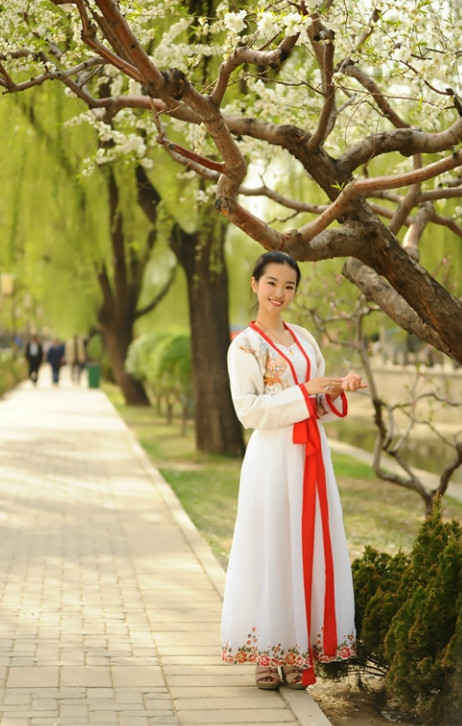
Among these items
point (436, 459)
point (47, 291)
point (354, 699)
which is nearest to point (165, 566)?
point (354, 699)

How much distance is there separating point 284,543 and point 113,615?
7.22ft

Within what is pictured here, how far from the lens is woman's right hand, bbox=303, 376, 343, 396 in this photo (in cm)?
521

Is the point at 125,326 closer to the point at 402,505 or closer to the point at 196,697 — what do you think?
the point at 402,505

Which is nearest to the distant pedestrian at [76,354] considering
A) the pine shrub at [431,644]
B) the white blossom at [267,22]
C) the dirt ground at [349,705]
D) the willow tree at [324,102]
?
the willow tree at [324,102]

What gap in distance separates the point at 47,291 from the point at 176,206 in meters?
22.0

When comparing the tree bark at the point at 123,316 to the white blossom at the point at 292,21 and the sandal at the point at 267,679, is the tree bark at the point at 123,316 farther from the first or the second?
the white blossom at the point at 292,21

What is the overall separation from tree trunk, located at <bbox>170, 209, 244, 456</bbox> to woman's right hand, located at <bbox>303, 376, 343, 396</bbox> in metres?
11.7

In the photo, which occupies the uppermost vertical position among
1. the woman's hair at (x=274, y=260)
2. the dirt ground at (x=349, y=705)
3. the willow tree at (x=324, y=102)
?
the willow tree at (x=324, y=102)

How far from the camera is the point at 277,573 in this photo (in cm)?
528

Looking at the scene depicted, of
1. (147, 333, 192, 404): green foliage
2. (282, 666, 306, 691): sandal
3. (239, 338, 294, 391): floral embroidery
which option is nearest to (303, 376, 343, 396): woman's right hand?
(239, 338, 294, 391): floral embroidery

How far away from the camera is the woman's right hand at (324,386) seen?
17.1ft

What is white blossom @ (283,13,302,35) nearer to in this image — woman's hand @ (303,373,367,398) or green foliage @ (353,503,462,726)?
woman's hand @ (303,373,367,398)

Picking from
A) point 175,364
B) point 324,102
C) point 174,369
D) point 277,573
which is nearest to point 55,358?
point 174,369

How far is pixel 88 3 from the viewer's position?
7211mm
